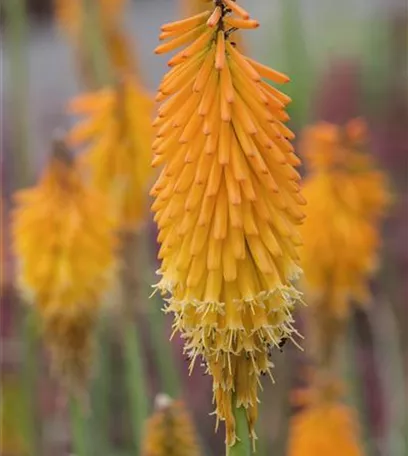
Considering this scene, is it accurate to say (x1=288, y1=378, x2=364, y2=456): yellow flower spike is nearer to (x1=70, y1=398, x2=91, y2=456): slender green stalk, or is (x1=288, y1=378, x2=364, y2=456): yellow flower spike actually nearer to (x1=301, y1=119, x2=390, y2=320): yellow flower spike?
(x1=301, y1=119, x2=390, y2=320): yellow flower spike

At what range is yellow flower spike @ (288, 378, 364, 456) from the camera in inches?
130

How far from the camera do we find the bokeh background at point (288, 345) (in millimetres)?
4430

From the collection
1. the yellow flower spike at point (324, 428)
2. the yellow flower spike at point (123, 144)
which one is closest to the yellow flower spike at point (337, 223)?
the yellow flower spike at point (324, 428)

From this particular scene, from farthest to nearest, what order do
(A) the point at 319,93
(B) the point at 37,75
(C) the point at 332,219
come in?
(B) the point at 37,75, (A) the point at 319,93, (C) the point at 332,219

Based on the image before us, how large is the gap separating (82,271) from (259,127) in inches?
56.2

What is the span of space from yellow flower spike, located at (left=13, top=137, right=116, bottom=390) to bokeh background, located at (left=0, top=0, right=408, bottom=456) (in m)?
0.23

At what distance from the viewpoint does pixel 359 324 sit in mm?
6047

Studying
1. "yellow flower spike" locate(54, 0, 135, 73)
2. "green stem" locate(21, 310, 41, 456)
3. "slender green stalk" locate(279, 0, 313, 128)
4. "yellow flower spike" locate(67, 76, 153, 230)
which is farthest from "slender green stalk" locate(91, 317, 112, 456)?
"slender green stalk" locate(279, 0, 313, 128)

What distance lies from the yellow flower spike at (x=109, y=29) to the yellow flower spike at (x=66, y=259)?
147cm

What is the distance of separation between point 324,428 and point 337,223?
625 mm

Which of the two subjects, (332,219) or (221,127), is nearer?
(221,127)

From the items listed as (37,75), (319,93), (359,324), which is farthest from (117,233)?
(37,75)

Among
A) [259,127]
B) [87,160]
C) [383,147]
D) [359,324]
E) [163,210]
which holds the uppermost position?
[259,127]

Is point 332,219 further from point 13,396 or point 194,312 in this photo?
point 13,396
